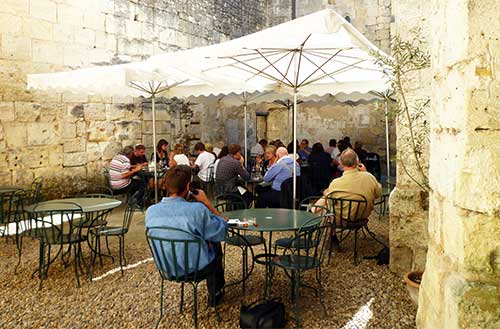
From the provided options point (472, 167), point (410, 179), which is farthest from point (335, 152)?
point (472, 167)

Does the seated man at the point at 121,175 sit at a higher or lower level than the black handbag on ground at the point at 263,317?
higher

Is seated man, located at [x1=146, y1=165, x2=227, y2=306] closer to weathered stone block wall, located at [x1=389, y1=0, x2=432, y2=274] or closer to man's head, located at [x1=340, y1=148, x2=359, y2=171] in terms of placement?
weathered stone block wall, located at [x1=389, y1=0, x2=432, y2=274]

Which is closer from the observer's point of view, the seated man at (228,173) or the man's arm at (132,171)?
the seated man at (228,173)

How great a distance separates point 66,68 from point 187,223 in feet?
17.5

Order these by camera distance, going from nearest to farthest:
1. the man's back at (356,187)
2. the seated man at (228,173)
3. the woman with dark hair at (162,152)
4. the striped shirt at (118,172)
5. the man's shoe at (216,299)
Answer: the man's shoe at (216,299), the man's back at (356,187), the seated man at (228,173), the striped shirt at (118,172), the woman with dark hair at (162,152)

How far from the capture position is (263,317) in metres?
2.75

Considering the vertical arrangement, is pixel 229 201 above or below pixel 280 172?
below

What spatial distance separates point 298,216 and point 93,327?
1.82 metres

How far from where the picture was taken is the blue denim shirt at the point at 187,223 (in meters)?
2.82

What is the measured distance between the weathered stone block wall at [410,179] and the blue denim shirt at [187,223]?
171 centimetres

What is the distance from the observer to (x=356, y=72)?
5434 millimetres

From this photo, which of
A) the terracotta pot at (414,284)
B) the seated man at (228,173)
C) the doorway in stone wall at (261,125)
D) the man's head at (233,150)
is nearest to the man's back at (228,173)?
the seated man at (228,173)

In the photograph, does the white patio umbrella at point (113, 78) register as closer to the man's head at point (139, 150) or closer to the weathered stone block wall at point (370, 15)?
the man's head at point (139, 150)

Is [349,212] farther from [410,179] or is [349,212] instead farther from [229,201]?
[229,201]
